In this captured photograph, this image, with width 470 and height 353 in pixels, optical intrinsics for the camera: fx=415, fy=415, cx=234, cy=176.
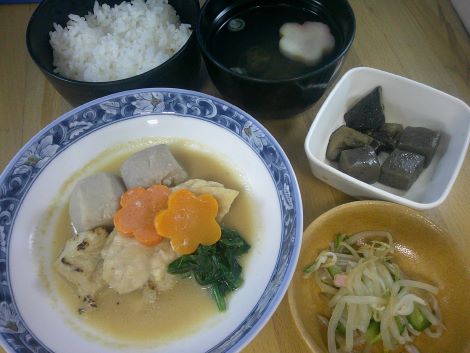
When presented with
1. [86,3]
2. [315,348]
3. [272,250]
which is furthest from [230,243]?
[86,3]

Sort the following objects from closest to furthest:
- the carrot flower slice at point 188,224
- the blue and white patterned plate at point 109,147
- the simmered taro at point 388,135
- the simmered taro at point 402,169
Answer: the blue and white patterned plate at point 109,147
the carrot flower slice at point 188,224
the simmered taro at point 402,169
the simmered taro at point 388,135

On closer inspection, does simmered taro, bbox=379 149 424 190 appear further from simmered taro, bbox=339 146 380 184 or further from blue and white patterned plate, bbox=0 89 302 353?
blue and white patterned plate, bbox=0 89 302 353

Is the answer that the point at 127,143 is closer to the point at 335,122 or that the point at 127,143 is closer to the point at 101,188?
the point at 101,188

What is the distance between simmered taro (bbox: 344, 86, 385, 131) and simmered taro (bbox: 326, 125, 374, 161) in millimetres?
47

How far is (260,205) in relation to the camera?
120 centimetres

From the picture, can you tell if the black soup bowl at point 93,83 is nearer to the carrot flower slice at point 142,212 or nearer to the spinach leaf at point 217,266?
the carrot flower slice at point 142,212

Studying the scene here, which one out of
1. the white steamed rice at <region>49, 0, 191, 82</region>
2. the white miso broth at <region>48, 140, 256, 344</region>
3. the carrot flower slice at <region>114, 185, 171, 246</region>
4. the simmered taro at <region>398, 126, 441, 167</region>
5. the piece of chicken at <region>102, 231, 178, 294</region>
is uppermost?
the white steamed rice at <region>49, 0, 191, 82</region>

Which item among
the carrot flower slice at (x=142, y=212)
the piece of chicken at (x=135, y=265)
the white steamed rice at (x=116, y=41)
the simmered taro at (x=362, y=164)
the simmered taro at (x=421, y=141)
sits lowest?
the piece of chicken at (x=135, y=265)

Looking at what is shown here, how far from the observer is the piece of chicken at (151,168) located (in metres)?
1.25

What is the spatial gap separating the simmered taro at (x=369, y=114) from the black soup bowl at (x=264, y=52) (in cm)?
14

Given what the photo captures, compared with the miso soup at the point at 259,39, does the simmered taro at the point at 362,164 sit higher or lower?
lower

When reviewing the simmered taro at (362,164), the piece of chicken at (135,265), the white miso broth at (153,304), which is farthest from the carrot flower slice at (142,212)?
the simmered taro at (362,164)

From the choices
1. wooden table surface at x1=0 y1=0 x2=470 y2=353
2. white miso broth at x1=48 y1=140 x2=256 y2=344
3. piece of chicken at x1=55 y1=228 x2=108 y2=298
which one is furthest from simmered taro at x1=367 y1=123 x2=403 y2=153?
piece of chicken at x1=55 y1=228 x2=108 y2=298

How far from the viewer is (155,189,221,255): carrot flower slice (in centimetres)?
111
